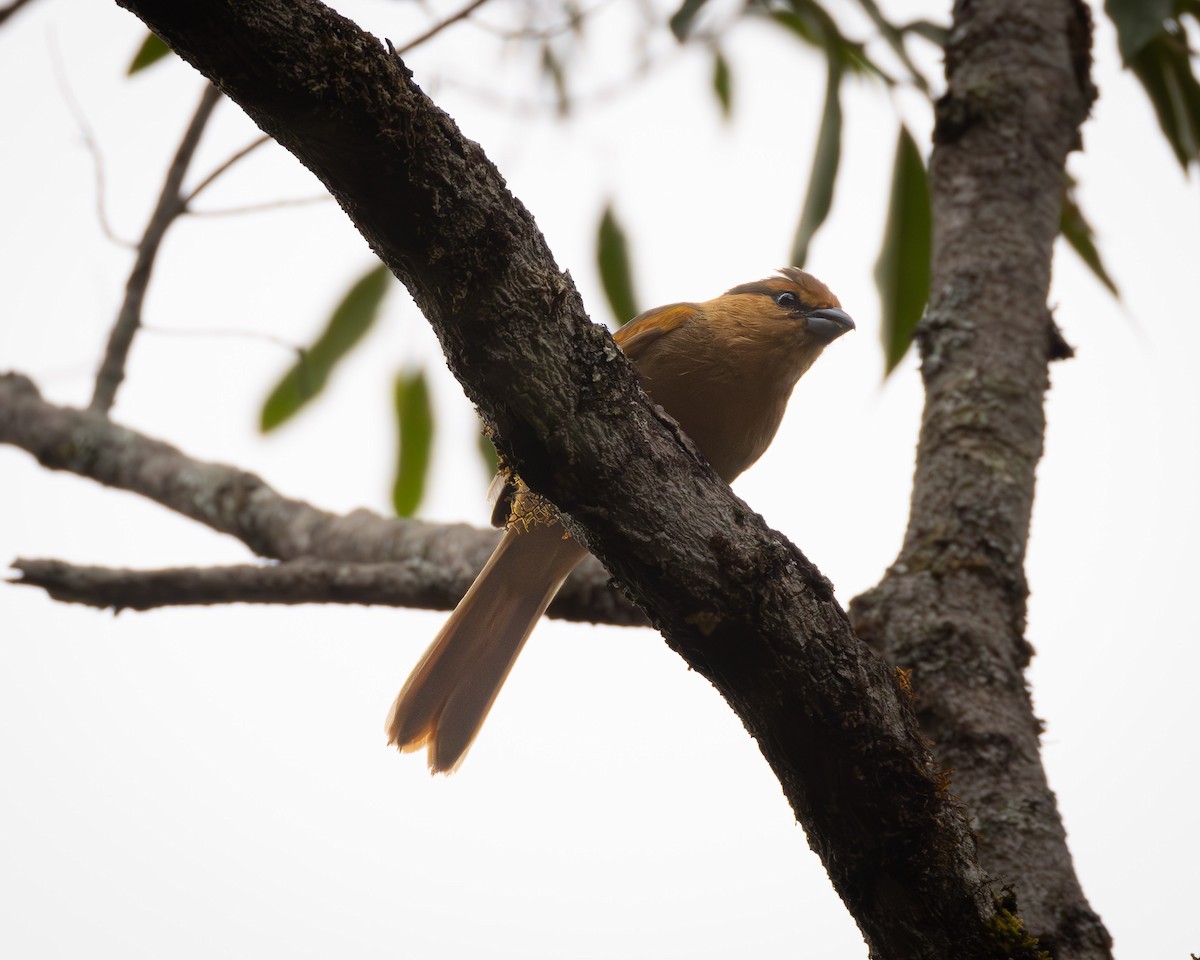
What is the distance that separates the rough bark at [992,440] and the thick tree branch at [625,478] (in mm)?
558

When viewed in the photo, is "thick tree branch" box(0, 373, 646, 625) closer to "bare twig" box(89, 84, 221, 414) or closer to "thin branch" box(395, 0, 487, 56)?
"bare twig" box(89, 84, 221, 414)

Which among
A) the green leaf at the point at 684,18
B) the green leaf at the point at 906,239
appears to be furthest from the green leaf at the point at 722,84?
the green leaf at the point at 684,18

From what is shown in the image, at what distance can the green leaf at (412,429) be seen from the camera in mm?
4422

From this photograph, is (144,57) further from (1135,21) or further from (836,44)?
(1135,21)

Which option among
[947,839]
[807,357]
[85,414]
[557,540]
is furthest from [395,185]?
[85,414]

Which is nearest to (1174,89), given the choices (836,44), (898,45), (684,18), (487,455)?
(898,45)

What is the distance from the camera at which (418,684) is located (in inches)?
126

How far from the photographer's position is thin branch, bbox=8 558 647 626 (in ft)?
9.48

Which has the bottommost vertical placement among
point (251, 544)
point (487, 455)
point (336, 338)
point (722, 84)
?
point (251, 544)

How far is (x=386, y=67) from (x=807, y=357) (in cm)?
216

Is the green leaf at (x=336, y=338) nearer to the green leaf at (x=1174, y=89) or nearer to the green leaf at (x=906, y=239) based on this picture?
the green leaf at (x=906, y=239)

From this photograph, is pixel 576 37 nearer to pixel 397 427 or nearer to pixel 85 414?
pixel 397 427

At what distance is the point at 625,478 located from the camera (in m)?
1.71

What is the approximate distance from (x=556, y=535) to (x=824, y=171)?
167 cm
